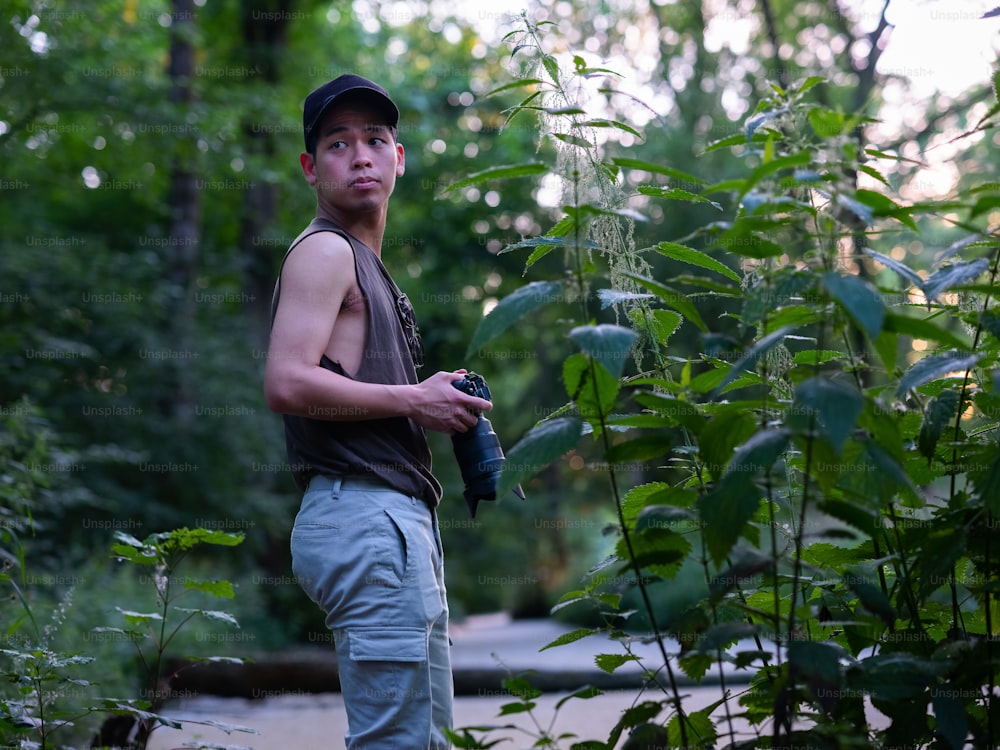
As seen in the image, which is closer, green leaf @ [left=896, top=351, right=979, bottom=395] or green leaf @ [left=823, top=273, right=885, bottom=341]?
green leaf @ [left=823, top=273, right=885, bottom=341]

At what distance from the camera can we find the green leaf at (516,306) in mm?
1702

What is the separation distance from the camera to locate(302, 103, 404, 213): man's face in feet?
8.61

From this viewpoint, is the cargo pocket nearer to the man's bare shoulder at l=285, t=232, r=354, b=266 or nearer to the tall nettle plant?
the tall nettle plant

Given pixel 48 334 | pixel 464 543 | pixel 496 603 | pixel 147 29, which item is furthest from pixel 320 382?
pixel 496 603

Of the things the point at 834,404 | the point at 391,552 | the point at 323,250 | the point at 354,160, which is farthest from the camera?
the point at 354,160

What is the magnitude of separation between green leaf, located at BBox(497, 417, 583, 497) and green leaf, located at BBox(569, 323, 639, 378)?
164 mm

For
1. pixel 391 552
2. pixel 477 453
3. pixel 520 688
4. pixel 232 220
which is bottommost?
pixel 520 688

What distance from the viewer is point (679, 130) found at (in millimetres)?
13414

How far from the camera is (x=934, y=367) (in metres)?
1.88

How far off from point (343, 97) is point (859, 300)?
1588 mm

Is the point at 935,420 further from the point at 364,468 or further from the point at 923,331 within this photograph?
the point at 364,468

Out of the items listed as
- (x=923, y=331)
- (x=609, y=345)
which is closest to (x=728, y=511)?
(x=609, y=345)

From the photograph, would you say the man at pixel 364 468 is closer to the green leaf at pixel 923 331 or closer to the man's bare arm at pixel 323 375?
the man's bare arm at pixel 323 375

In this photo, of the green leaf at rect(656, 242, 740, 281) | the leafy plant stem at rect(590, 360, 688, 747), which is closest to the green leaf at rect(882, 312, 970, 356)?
the green leaf at rect(656, 242, 740, 281)
